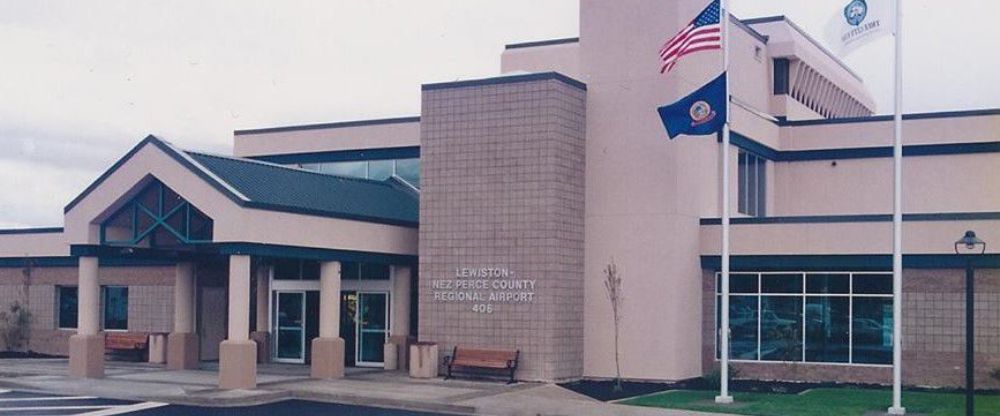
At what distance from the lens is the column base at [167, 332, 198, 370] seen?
31234 millimetres

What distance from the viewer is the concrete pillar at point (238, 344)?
25297 mm

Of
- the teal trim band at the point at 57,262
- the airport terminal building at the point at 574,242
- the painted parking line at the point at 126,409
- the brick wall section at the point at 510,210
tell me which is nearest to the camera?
the painted parking line at the point at 126,409

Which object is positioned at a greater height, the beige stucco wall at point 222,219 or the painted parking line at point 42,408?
the beige stucco wall at point 222,219

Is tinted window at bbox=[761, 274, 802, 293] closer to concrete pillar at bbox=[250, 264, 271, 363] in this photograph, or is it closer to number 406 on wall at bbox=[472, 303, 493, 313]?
number 406 on wall at bbox=[472, 303, 493, 313]

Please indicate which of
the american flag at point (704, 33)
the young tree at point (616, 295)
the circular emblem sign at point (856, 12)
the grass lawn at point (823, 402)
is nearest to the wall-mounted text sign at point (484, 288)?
the young tree at point (616, 295)

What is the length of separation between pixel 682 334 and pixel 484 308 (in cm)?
488

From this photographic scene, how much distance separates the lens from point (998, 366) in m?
26.5

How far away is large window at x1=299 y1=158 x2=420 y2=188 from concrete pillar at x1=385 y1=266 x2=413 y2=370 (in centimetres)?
471

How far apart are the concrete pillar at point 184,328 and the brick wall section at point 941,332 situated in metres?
16.6

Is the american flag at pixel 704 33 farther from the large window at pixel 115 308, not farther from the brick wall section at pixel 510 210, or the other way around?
the large window at pixel 115 308

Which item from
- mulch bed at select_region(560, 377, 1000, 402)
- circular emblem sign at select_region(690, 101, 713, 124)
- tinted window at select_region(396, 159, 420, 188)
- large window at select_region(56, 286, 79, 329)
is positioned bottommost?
mulch bed at select_region(560, 377, 1000, 402)

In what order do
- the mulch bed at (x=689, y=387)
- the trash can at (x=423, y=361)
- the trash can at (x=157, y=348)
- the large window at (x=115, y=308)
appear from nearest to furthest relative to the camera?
the mulch bed at (x=689, y=387)
the trash can at (x=423, y=361)
the trash can at (x=157, y=348)
the large window at (x=115, y=308)

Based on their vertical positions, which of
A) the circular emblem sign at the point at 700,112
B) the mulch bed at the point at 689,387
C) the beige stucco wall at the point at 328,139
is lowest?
the mulch bed at the point at 689,387

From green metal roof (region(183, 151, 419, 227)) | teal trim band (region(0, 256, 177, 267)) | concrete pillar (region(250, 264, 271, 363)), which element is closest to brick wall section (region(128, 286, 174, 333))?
teal trim band (region(0, 256, 177, 267))
